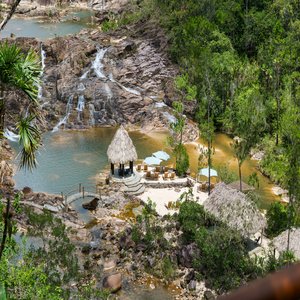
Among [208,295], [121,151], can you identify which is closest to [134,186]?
[121,151]

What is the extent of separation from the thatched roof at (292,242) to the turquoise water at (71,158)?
478 inches

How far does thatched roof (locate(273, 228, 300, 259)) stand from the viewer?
18.5 m

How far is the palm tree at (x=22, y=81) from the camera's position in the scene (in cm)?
854

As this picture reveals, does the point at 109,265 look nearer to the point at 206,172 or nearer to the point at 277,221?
the point at 277,221

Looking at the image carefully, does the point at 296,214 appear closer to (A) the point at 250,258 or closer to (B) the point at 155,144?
(A) the point at 250,258

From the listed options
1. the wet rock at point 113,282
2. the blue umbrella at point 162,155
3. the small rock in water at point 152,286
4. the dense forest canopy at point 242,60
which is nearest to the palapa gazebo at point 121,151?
the blue umbrella at point 162,155

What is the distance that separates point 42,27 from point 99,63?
23.3 meters

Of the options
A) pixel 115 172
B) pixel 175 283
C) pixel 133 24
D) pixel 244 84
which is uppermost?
pixel 133 24

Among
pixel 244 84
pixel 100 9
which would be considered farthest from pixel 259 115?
pixel 100 9

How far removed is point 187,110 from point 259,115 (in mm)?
13939

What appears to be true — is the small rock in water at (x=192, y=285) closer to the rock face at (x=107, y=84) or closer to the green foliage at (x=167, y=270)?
the green foliage at (x=167, y=270)

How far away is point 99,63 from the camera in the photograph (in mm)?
41594

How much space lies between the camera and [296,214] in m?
19.5

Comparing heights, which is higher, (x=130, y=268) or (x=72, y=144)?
(x=72, y=144)
